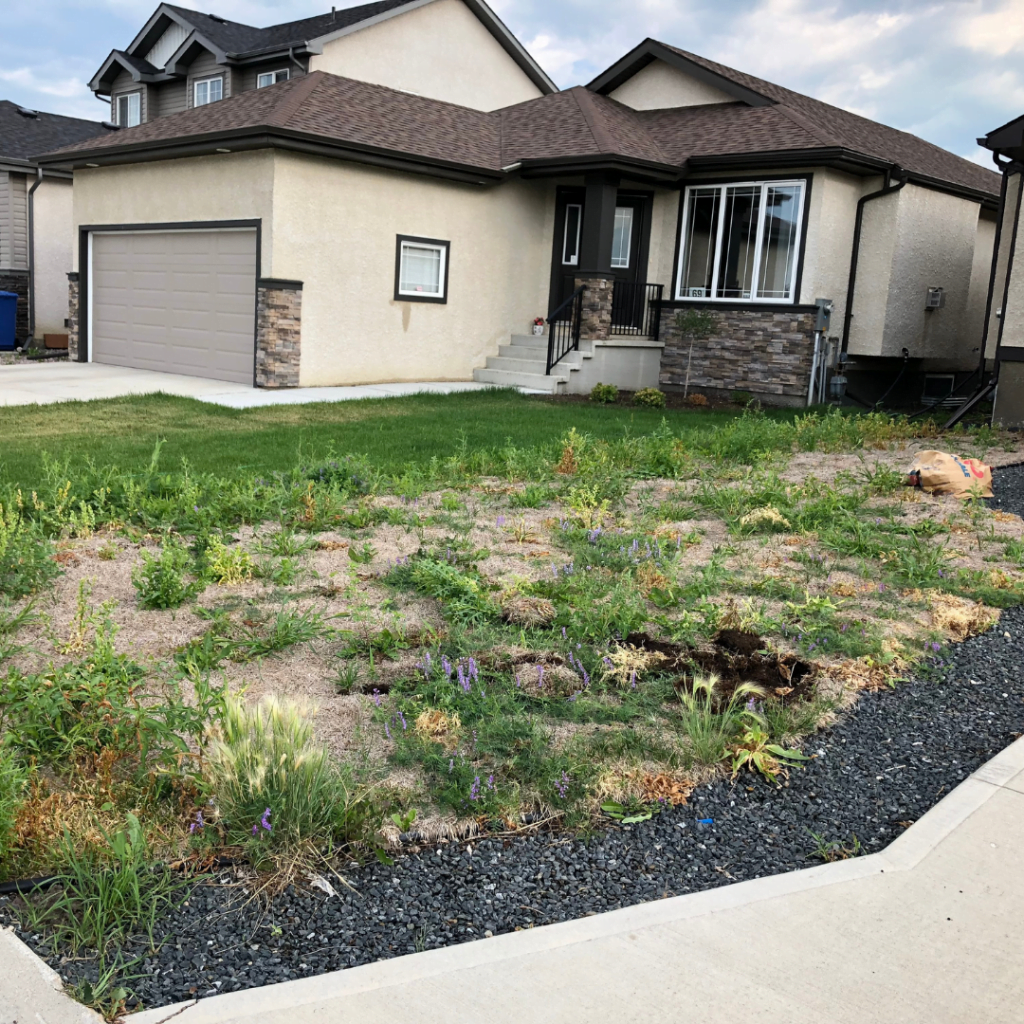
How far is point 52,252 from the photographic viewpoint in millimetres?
21766

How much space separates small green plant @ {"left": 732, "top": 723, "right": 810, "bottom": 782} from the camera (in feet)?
10.9

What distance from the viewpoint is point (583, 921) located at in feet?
8.30

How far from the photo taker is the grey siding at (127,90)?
80.7ft

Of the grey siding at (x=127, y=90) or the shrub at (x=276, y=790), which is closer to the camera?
the shrub at (x=276, y=790)

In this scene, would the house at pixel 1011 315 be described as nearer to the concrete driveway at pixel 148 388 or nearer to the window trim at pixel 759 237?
the window trim at pixel 759 237

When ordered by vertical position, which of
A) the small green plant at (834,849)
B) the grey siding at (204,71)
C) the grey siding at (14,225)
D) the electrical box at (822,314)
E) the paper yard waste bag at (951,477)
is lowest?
the small green plant at (834,849)

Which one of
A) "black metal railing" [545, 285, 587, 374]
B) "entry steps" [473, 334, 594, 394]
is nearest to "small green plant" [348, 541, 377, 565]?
"entry steps" [473, 334, 594, 394]

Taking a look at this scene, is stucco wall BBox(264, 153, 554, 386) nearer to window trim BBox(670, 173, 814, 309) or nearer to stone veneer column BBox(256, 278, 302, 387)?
stone veneer column BBox(256, 278, 302, 387)

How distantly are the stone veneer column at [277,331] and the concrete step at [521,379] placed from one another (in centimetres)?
348

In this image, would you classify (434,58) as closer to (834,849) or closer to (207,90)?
(207,90)

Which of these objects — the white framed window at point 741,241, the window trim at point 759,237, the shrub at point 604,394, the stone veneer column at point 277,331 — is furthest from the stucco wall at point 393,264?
the shrub at point 604,394

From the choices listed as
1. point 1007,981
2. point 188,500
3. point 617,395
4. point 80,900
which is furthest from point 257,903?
point 617,395

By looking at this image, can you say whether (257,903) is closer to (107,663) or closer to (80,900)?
(80,900)

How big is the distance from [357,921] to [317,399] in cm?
1154
